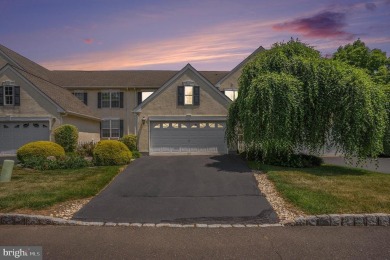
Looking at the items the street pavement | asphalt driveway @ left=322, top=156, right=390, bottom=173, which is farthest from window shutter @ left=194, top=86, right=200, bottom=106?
the street pavement

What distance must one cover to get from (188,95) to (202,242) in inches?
585

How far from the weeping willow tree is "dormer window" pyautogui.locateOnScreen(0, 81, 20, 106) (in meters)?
14.6

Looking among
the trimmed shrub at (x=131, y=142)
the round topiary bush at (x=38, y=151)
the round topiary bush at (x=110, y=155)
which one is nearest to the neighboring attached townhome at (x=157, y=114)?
the trimmed shrub at (x=131, y=142)

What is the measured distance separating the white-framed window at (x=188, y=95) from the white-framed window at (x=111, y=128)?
9026 millimetres

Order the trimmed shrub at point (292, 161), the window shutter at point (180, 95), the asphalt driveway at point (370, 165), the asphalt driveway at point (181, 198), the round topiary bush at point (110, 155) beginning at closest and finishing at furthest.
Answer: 1. the asphalt driveway at point (181, 198)
2. the trimmed shrub at point (292, 161)
3. the asphalt driveway at point (370, 165)
4. the round topiary bush at point (110, 155)
5. the window shutter at point (180, 95)

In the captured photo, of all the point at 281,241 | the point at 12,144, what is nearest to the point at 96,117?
the point at 12,144

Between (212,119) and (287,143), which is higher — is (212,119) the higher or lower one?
the higher one

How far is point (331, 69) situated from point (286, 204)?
8.62 m

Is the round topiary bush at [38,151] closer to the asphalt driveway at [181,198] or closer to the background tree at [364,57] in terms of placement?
the asphalt driveway at [181,198]

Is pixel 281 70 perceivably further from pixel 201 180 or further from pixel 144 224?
pixel 144 224

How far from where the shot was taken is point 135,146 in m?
19.1

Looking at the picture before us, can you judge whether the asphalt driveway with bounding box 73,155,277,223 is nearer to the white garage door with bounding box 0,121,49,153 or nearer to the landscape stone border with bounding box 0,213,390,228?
the landscape stone border with bounding box 0,213,390,228

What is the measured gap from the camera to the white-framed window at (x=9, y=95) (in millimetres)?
19484

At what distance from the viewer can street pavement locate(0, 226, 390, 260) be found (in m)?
5.12
